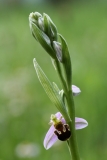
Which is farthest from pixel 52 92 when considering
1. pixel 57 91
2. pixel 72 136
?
pixel 72 136

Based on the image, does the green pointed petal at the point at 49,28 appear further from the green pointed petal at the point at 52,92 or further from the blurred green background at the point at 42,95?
the blurred green background at the point at 42,95

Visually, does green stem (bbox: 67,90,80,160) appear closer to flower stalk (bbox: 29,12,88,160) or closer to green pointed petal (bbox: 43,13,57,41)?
flower stalk (bbox: 29,12,88,160)

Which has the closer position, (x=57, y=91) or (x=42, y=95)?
(x=57, y=91)

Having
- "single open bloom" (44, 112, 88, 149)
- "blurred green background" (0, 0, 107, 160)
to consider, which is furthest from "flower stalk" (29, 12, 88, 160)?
"blurred green background" (0, 0, 107, 160)

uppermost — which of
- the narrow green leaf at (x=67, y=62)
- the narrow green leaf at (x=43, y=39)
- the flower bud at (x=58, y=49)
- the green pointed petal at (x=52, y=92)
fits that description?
the narrow green leaf at (x=43, y=39)

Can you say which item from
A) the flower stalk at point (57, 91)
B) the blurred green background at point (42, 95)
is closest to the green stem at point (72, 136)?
the flower stalk at point (57, 91)

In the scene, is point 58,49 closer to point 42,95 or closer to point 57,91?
point 57,91

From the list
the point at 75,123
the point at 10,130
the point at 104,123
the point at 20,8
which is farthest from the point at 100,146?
the point at 20,8
